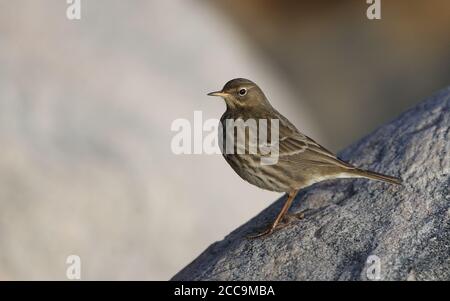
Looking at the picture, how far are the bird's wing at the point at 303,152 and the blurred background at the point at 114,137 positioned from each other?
303 centimetres

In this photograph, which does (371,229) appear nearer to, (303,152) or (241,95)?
(303,152)

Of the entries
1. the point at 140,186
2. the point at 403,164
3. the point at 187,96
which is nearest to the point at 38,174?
the point at 140,186

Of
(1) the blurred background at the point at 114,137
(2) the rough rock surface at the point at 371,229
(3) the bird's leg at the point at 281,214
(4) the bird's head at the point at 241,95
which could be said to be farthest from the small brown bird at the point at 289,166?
(1) the blurred background at the point at 114,137

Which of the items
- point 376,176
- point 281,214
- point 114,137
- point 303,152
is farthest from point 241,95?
point 114,137

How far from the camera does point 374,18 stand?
16.2 m

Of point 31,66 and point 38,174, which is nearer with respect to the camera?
point 38,174

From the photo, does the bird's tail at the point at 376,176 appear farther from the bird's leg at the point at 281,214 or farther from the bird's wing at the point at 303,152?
the bird's leg at the point at 281,214

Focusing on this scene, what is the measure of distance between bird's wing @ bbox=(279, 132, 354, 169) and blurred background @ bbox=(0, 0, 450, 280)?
3030mm

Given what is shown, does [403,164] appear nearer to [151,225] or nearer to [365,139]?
[365,139]

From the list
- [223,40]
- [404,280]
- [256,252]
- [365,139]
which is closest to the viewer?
[404,280]

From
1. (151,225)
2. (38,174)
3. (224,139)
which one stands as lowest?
(151,225)

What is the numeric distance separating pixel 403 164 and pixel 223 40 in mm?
6953

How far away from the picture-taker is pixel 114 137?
9852 mm

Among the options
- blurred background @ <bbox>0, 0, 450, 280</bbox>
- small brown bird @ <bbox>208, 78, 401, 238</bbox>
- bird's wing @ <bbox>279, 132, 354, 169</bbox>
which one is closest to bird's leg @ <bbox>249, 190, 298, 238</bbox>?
small brown bird @ <bbox>208, 78, 401, 238</bbox>
